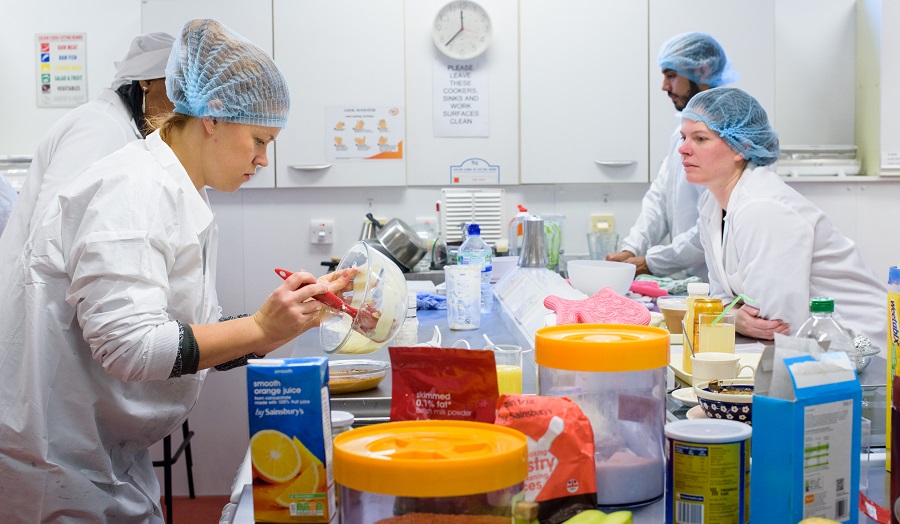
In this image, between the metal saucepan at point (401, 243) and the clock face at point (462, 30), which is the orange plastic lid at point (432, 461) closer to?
the metal saucepan at point (401, 243)

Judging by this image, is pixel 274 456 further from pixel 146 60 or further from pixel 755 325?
pixel 146 60

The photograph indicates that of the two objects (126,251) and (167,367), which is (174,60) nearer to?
(126,251)

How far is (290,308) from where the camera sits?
1.56 m

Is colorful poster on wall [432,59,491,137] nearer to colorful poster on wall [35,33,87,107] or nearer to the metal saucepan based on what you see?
the metal saucepan

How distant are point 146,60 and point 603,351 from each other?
1.95 m

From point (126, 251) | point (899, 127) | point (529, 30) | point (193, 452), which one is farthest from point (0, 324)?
point (899, 127)

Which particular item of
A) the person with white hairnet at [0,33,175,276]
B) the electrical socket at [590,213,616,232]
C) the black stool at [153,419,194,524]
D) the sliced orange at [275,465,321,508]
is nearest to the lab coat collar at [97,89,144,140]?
the person with white hairnet at [0,33,175,276]

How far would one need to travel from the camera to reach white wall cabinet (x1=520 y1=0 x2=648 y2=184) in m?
4.19

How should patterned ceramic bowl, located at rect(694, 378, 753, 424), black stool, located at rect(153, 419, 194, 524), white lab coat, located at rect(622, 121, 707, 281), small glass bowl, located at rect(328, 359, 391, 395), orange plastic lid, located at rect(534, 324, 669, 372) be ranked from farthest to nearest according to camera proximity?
white lab coat, located at rect(622, 121, 707, 281), black stool, located at rect(153, 419, 194, 524), small glass bowl, located at rect(328, 359, 391, 395), patterned ceramic bowl, located at rect(694, 378, 753, 424), orange plastic lid, located at rect(534, 324, 669, 372)

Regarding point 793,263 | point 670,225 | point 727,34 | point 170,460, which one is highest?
point 727,34

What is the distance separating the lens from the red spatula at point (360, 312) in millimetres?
1561

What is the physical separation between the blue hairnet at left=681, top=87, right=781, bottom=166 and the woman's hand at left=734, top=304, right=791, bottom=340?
0.57 metres

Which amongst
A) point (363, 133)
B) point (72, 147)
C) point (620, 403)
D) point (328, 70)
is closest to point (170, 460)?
point (72, 147)

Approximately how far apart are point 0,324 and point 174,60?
633 mm
